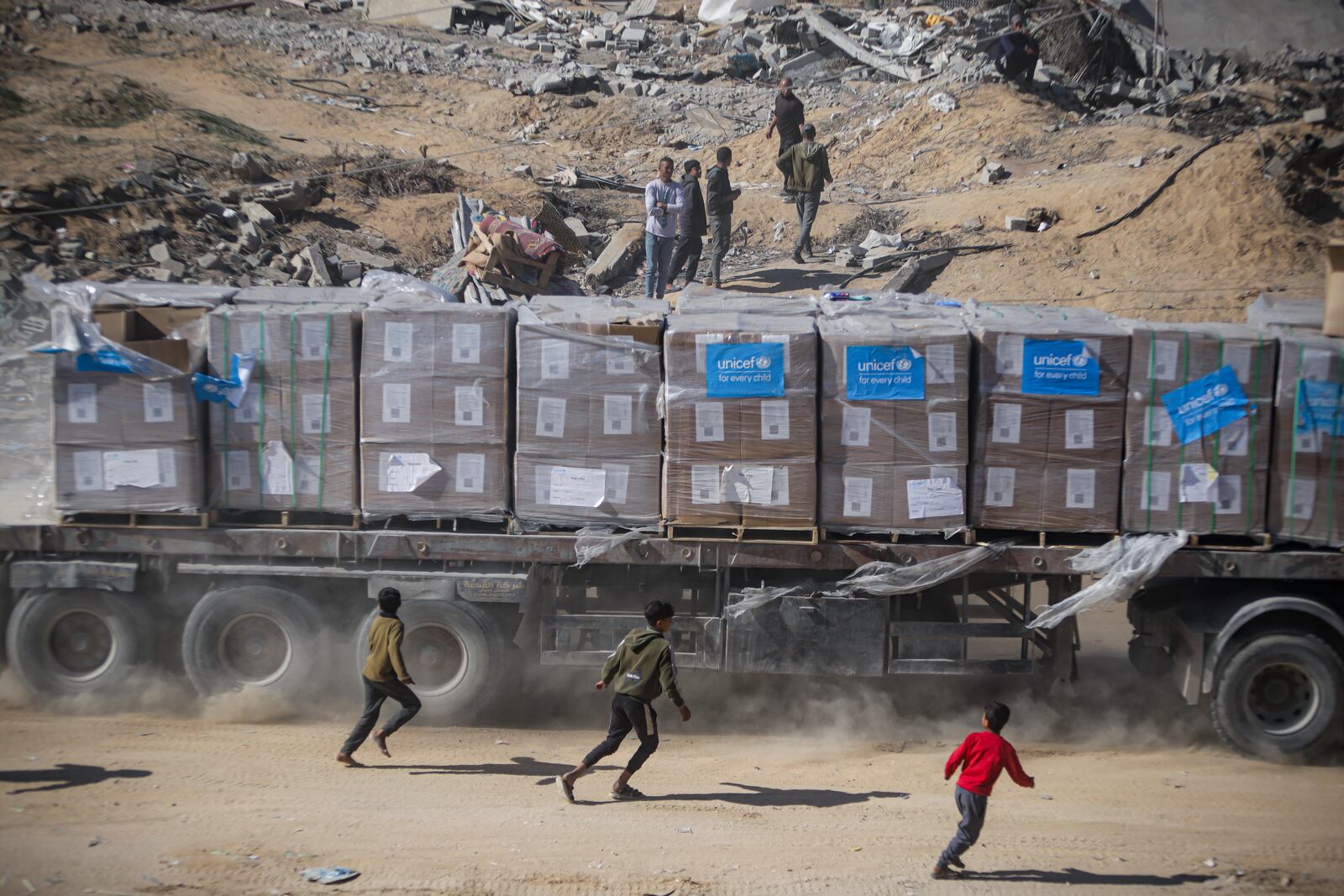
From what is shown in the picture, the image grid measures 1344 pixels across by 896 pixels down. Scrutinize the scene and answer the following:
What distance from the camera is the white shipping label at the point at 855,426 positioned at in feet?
25.4

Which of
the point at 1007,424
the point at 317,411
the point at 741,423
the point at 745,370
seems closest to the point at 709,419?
the point at 741,423

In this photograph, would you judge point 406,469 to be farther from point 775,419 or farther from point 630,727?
point 775,419

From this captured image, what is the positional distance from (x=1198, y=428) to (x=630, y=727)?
417cm

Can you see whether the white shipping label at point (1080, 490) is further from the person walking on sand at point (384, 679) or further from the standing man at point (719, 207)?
the standing man at point (719, 207)

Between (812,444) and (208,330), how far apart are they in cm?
417

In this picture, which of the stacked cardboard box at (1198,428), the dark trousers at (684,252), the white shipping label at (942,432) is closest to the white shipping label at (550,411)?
the white shipping label at (942,432)

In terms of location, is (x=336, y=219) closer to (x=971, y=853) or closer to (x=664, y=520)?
(x=664, y=520)

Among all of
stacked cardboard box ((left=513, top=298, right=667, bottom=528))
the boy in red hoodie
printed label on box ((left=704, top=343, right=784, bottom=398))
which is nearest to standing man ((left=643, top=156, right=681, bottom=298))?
stacked cardboard box ((left=513, top=298, right=667, bottom=528))

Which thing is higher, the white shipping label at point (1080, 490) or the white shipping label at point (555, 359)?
the white shipping label at point (555, 359)

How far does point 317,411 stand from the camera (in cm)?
796

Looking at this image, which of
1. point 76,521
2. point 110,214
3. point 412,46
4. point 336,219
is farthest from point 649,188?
point 412,46

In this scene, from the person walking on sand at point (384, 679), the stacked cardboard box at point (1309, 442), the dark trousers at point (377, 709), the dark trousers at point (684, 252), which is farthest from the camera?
the dark trousers at point (684, 252)

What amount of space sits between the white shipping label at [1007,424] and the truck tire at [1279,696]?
81.8 inches

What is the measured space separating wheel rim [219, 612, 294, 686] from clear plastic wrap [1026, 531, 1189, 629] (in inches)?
213
